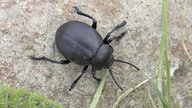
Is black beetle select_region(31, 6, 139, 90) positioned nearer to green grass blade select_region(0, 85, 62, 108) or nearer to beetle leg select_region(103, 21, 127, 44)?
beetle leg select_region(103, 21, 127, 44)

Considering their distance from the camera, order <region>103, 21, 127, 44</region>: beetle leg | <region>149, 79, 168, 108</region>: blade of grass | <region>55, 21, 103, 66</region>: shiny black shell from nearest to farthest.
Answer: <region>149, 79, 168, 108</region>: blade of grass, <region>55, 21, 103, 66</region>: shiny black shell, <region>103, 21, 127, 44</region>: beetle leg

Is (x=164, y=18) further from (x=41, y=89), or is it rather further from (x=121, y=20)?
(x=41, y=89)

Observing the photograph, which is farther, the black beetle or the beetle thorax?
the beetle thorax

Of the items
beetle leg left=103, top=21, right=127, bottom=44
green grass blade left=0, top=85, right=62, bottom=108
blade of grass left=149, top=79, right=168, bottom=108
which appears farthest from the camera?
beetle leg left=103, top=21, right=127, bottom=44

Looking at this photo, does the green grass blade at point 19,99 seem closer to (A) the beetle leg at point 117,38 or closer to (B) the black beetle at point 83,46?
(B) the black beetle at point 83,46

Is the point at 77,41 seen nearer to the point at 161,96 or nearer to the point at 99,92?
the point at 99,92

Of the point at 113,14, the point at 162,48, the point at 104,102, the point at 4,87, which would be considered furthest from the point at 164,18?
the point at 4,87

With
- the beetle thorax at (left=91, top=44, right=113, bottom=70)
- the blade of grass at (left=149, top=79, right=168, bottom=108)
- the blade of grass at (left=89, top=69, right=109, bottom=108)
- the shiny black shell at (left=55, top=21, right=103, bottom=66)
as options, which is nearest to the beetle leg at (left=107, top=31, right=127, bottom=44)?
the beetle thorax at (left=91, top=44, right=113, bottom=70)

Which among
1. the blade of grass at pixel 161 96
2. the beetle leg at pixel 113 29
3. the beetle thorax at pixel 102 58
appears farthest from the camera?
the beetle leg at pixel 113 29

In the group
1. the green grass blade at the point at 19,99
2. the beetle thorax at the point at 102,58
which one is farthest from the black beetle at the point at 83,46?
the green grass blade at the point at 19,99
